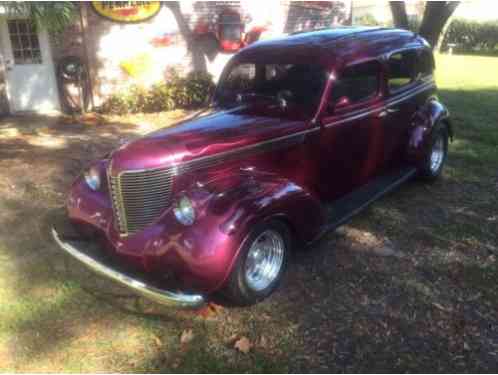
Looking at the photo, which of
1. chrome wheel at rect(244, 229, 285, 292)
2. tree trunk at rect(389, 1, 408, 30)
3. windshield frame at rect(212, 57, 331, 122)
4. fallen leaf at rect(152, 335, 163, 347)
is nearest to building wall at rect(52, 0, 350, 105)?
tree trunk at rect(389, 1, 408, 30)

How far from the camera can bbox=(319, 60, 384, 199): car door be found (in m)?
4.17

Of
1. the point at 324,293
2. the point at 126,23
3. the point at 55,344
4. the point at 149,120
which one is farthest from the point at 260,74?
the point at 126,23

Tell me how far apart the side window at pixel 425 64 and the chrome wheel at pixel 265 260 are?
325cm

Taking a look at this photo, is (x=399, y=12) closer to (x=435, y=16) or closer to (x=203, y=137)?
(x=435, y=16)

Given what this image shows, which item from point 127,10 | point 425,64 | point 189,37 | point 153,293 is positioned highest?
point 127,10

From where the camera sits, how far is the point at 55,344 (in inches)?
122

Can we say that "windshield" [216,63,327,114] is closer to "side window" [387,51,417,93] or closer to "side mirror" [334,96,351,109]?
"side mirror" [334,96,351,109]

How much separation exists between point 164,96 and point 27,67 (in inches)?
117

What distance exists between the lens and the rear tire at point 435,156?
5.50 metres

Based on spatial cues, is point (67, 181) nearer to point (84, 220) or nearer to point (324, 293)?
point (84, 220)

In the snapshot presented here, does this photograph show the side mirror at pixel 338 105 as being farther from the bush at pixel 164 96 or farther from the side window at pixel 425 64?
the bush at pixel 164 96

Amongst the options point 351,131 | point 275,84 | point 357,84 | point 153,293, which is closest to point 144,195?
point 153,293

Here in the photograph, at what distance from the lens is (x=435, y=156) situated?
234 inches

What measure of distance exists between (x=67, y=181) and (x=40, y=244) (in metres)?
1.77
